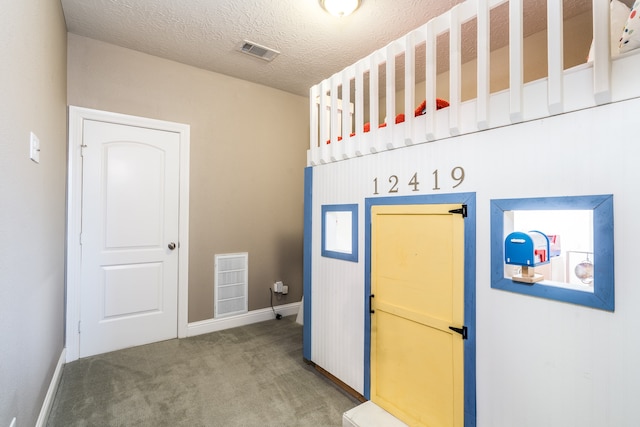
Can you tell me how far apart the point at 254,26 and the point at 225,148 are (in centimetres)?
140

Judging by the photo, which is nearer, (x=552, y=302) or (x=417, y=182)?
(x=552, y=302)

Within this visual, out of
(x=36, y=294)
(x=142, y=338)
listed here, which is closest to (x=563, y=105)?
(x=36, y=294)

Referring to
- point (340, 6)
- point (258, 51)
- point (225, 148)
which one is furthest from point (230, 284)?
point (340, 6)

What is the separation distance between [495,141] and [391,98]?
0.75 metres

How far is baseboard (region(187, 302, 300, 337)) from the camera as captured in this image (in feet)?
11.3

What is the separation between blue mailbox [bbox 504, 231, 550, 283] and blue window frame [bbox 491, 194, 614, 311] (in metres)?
0.04

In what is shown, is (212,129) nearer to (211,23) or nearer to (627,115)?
(211,23)

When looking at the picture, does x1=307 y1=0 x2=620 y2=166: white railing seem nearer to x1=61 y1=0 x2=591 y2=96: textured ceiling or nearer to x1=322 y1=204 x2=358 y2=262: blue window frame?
x1=322 y1=204 x2=358 y2=262: blue window frame

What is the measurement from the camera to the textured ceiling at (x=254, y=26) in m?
2.52

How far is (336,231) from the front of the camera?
260 centimetres

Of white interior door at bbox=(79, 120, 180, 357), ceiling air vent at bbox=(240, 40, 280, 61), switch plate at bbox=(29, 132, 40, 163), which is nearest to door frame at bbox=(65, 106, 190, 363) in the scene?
white interior door at bbox=(79, 120, 180, 357)

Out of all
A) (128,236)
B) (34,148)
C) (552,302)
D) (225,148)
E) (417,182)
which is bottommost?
(552,302)

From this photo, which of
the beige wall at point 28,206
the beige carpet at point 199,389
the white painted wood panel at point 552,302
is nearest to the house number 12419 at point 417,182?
the white painted wood panel at point 552,302

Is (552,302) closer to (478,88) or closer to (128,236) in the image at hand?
(478,88)
